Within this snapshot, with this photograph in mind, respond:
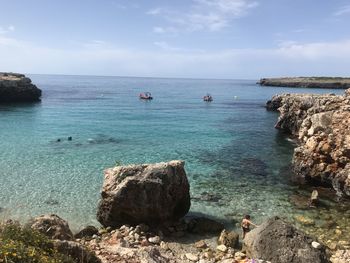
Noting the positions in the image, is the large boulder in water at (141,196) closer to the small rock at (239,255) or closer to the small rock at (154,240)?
the small rock at (154,240)

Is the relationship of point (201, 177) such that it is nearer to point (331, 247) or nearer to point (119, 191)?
point (119, 191)

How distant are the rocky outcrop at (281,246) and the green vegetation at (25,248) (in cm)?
887

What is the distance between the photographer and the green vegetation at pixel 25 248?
9.92 meters

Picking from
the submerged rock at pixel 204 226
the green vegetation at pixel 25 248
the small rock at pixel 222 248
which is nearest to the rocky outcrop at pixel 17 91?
the submerged rock at pixel 204 226

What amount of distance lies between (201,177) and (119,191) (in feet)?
37.2

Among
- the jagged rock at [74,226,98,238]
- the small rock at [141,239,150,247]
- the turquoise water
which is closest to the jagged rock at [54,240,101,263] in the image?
the small rock at [141,239,150,247]

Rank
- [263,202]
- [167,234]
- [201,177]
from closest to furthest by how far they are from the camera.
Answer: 1. [167,234]
2. [263,202]
3. [201,177]

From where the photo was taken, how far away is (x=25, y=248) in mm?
10859

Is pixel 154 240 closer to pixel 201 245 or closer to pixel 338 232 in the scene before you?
pixel 201 245

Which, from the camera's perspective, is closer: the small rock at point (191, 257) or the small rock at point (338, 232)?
the small rock at point (191, 257)

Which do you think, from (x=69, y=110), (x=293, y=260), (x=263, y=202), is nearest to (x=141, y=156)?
(x=263, y=202)

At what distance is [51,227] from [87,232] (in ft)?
9.80

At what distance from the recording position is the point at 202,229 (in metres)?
21.5

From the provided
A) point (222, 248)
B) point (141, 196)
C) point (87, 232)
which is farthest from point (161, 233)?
point (87, 232)
